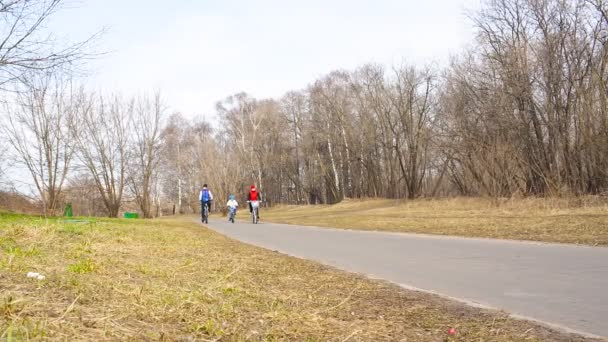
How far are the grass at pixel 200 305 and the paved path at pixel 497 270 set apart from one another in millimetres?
609

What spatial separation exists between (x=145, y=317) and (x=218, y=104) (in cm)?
6747

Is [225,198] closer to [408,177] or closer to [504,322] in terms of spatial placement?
[408,177]

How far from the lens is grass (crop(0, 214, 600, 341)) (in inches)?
128

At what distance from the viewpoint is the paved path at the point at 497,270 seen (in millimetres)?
5516

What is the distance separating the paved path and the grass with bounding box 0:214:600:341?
0.61 m

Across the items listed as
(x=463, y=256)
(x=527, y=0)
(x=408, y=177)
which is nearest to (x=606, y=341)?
(x=463, y=256)

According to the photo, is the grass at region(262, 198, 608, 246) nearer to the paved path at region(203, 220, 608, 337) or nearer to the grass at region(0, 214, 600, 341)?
the paved path at region(203, 220, 608, 337)

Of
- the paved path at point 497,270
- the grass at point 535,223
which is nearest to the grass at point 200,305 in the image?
the paved path at point 497,270

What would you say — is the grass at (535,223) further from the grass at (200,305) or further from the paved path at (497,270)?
the grass at (200,305)

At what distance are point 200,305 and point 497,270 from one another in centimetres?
573

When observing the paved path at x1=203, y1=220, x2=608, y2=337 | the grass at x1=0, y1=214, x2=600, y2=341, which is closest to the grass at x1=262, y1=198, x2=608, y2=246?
the paved path at x1=203, y1=220, x2=608, y2=337

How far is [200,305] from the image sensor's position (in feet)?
14.0

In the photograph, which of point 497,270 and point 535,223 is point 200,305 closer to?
point 497,270

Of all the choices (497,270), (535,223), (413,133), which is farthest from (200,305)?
(413,133)
